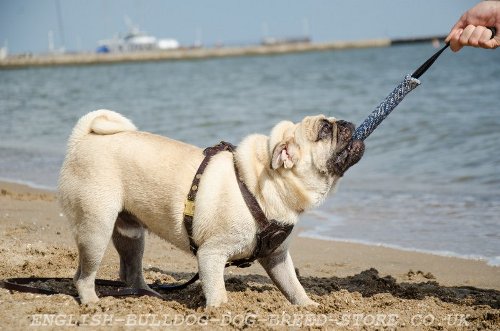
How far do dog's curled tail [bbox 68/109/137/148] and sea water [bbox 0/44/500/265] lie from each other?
3.24 meters

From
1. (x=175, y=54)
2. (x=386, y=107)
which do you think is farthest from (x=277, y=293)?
(x=175, y=54)

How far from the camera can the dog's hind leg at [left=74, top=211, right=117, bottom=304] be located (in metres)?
5.08

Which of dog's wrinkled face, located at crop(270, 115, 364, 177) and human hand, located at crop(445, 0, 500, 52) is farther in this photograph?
human hand, located at crop(445, 0, 500, 52)

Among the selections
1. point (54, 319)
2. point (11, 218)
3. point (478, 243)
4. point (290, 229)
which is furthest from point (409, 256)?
point (11, 218)

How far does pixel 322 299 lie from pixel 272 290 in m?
0.47

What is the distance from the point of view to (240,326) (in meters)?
4.49

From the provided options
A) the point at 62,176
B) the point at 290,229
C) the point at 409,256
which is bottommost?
the point at 409,256

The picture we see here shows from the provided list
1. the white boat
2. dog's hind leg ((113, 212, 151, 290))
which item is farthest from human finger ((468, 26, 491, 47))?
the white boat

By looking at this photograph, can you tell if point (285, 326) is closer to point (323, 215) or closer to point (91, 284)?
point (91, 284)

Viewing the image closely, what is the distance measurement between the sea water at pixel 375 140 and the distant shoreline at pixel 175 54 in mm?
57948

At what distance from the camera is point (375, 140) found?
47.9 feet

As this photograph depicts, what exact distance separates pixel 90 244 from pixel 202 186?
0.88 meters

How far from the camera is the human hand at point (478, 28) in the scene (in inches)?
200

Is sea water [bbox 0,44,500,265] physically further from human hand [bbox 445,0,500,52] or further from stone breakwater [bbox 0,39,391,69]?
stone breakwater [bbox 0,39,391,69]
